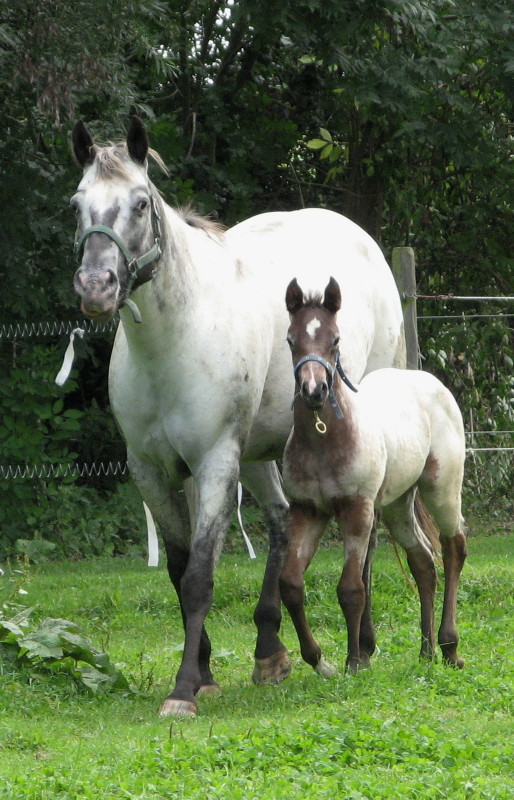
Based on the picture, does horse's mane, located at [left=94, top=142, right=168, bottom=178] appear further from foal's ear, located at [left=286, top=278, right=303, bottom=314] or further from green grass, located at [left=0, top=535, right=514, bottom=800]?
green grass, located at [left=0, top=535, right=514, bottom=800]

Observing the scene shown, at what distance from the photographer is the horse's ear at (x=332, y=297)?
540 cm

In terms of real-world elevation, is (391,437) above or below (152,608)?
above

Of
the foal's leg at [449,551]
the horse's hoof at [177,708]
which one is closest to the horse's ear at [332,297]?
the foal's leg at [449,551]

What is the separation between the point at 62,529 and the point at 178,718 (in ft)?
20.3

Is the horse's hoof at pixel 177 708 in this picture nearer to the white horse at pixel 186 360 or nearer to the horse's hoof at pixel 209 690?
the white horse at pixel 186 360

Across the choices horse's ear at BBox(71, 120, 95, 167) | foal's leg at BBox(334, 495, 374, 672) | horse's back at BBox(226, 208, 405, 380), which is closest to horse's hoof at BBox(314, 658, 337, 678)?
foal's leg at BBox(334, 495, 374, 672)

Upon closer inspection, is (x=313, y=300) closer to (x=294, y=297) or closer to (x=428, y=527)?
(x=294, y=297)

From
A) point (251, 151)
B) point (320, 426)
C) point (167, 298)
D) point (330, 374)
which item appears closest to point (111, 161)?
point (167, 298)

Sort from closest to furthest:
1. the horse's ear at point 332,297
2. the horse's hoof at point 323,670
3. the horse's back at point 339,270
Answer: the horse's ear at point 332,297 < the horse's hoof at point 323,670 < the horse's back at point 339,270

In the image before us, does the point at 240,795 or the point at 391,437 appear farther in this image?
the point at 391,437

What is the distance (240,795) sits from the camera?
386 centimetres

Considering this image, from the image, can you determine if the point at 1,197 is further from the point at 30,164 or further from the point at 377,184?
the point at 377,184

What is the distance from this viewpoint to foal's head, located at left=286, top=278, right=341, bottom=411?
5180mm

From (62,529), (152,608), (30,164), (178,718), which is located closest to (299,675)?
(178,718)
